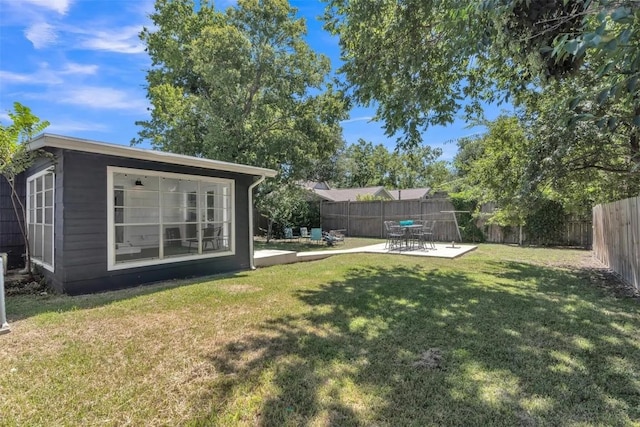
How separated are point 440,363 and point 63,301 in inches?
210

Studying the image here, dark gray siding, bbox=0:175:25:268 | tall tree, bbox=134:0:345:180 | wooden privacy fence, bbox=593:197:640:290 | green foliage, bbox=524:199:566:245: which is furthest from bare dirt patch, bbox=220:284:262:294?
green foliage, bbox=524:199:566:245

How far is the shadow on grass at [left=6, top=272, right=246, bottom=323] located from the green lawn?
5 centimetres

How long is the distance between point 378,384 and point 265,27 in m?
14.3

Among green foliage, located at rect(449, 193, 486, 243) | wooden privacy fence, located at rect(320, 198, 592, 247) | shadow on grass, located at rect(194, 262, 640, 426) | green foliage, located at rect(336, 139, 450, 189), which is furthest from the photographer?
green foliage, located at rect(336, 139, 450, 189)

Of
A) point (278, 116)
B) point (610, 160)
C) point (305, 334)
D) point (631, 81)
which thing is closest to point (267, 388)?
point (305, 334)

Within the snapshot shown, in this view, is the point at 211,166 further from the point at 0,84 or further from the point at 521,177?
the point at 0,84

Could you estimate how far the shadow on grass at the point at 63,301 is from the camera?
4522 millimetres

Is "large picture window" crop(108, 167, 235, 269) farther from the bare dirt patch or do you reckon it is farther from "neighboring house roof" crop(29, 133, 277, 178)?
the bare dirt patch

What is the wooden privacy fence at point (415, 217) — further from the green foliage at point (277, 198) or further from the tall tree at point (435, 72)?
the tall tree at point (435, 72)

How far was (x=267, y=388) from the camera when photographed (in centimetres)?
263

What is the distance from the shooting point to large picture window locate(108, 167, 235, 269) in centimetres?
654

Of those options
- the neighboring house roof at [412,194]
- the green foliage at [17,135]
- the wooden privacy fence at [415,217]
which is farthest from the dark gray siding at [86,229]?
the neighboring house roof at [412,194]

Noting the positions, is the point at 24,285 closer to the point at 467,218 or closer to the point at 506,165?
the point at 506,165

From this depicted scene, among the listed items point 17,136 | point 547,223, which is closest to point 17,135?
point 17,136
